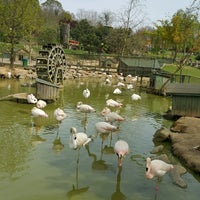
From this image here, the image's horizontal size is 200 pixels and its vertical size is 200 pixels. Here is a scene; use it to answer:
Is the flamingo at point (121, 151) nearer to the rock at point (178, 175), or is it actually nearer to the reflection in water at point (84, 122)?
the rock at point (178, 175)

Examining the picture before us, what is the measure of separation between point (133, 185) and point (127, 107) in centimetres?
965

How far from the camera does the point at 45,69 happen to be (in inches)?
805

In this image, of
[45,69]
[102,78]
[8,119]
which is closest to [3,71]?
[45,69]

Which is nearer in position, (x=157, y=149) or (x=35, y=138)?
(x=157, y=149)

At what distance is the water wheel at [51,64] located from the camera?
67.0 ft

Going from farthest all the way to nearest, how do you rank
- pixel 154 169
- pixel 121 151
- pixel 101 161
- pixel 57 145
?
pixel 57 145 → pixel 101 161 → pixel 121 151 → pixel 154 169

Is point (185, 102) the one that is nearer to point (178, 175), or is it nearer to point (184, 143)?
point (184, 143)

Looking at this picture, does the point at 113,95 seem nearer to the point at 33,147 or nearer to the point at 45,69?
the point at 45,69

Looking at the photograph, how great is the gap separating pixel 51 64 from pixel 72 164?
14.0m

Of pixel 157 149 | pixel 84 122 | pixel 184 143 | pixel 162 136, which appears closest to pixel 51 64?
pixel 84 122

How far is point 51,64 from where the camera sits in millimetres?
21031

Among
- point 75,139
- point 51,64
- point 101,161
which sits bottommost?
point 101,161

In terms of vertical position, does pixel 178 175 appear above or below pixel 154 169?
below

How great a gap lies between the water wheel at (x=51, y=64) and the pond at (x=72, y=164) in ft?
24.8
